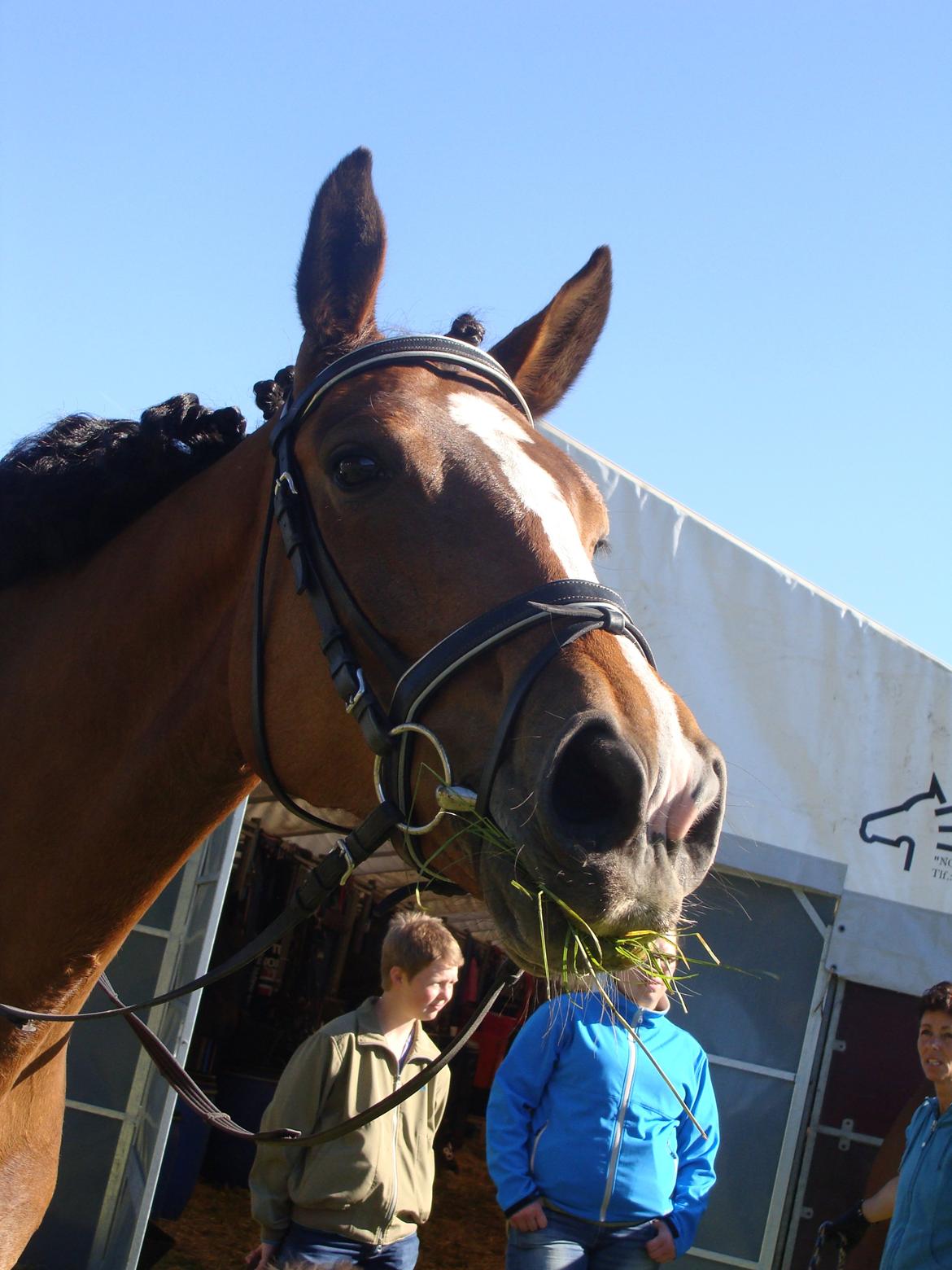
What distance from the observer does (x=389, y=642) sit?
202 centimetres

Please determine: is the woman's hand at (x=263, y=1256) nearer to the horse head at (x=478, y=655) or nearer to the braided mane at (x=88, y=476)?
the horse head at (x=478, y=655)

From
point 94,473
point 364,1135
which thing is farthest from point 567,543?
point 364,1135

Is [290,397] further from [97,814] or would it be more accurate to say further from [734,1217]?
[734,1217]

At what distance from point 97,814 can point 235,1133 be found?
2.54 feet

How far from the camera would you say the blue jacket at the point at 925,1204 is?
142 inches

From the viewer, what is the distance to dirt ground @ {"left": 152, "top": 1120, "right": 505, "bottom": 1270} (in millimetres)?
7539

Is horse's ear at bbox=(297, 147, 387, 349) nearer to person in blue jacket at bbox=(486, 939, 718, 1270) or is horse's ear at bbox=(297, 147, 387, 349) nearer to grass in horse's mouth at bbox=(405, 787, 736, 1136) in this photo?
grass in horse's mouth at bbox=(405, 787, 736, 1136)

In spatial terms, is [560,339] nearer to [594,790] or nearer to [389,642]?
[389,642]

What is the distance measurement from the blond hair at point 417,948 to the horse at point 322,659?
79.0 inches

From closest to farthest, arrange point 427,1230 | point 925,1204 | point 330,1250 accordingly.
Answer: point 925,1204 < point 330,1250 < point 427,1230

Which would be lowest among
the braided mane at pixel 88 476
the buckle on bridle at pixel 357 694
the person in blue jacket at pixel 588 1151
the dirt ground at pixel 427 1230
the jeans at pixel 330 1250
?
the dirt ground at pixel 427 1230

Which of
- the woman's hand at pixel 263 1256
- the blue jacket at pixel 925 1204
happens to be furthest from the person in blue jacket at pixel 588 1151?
the woman's hand at pixel 263 1256

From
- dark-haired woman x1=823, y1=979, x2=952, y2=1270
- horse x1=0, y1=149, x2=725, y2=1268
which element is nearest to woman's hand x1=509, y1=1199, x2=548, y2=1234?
dark-haired woman x1=823, y1=979, x2=952, y2=1270

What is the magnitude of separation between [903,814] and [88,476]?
20.0ft
